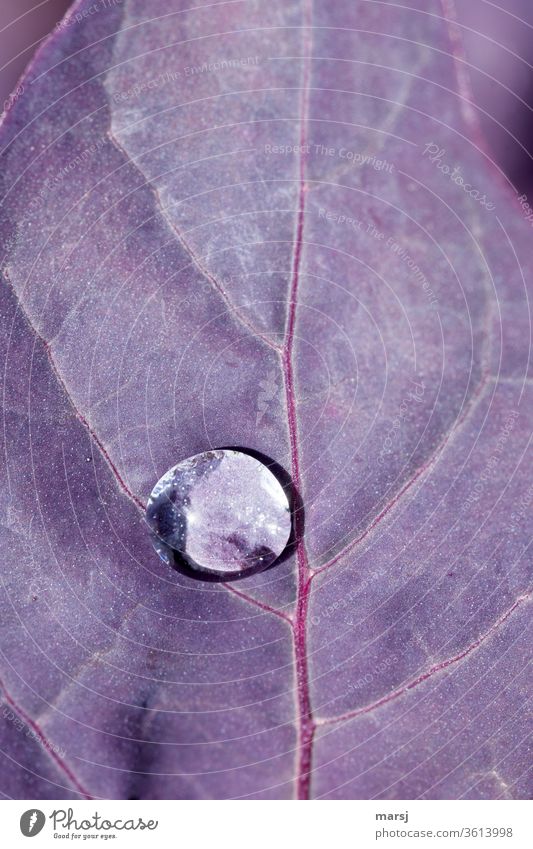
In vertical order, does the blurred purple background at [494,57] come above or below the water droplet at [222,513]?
above

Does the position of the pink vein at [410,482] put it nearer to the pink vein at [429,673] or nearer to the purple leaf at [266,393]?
the purple leaf at [266,393]

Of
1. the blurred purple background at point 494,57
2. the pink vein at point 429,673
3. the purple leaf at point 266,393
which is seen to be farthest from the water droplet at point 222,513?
the blurred purple background at point 494,57

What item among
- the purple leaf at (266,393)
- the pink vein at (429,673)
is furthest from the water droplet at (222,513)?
the pink vein at (429,673)
